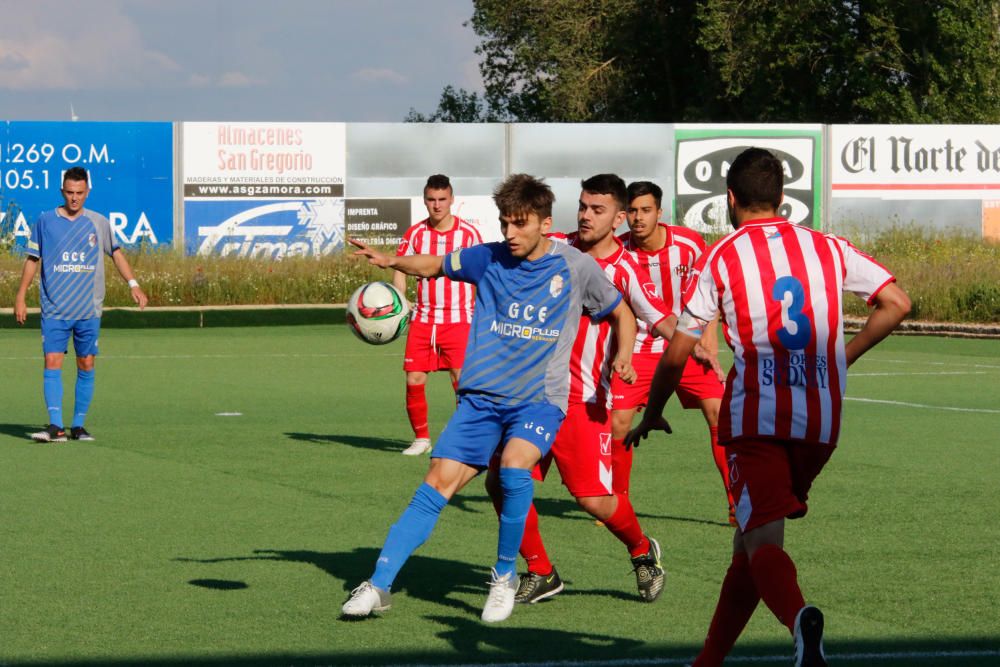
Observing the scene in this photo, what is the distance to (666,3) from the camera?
179 ft

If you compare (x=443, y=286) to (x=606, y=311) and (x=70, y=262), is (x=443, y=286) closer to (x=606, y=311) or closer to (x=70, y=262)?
(x=70, y=262)

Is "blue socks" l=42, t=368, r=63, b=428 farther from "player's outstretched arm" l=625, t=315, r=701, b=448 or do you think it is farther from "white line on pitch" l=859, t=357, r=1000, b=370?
"white line on pitch" l=859, t=357, r=1000, b=370

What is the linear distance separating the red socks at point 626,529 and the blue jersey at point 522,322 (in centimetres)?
72

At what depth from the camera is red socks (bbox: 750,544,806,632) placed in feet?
16.9

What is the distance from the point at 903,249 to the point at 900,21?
15.9m

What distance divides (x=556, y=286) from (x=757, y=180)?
1.58 m

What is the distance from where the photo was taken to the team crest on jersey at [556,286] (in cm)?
705

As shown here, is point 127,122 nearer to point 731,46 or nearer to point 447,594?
point 731,46

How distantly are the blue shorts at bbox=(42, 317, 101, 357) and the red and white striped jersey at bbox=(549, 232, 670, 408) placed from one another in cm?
641

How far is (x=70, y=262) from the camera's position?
13.2 m

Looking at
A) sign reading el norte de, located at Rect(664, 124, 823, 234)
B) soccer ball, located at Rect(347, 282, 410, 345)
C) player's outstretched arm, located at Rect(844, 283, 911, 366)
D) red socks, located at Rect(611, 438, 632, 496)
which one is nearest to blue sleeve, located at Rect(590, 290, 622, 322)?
red socks, located at Rect(611, 438, 632, 496)

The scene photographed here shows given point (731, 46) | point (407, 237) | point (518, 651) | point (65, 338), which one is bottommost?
point (518, 651)

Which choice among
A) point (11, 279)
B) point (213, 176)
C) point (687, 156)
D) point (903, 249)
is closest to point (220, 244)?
point (213, 176)

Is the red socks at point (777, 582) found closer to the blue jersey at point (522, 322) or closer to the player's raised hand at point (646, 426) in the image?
the player's raised hand at point (646, 426)
